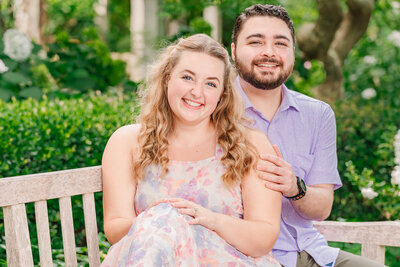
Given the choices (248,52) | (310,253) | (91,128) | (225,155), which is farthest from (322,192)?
(91,128)

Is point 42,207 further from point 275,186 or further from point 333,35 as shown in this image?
point 333,35

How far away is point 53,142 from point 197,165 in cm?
167

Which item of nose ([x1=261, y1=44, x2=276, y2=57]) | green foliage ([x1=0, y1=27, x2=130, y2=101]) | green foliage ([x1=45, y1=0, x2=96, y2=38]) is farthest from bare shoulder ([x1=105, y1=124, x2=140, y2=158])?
green foliage ([x1=45, y1=0, x2=96, y2=38])

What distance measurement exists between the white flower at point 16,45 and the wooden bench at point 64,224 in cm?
353

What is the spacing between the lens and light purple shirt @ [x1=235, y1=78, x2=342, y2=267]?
110 inches

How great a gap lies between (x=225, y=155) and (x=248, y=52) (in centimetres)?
63

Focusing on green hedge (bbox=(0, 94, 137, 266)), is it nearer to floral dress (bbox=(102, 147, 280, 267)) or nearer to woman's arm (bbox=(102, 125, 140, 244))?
woman's arm (bbox=(102, 125, 140, 244))

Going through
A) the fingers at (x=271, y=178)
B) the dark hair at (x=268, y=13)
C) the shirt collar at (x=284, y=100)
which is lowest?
the fingers at (x=271, y=178)

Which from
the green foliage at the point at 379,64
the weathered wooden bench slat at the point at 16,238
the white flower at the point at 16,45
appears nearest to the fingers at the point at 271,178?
the weathered wooden bench slat at the point at 16,238

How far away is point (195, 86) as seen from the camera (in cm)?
253

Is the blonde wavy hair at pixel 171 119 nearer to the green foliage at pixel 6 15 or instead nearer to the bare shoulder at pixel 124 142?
the bare shoulder at pixel 124 142

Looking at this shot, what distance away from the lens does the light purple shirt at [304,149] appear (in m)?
2.79

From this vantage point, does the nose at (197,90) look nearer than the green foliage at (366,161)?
Yes

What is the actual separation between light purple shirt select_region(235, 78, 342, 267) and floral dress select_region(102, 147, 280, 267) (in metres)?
0.31
